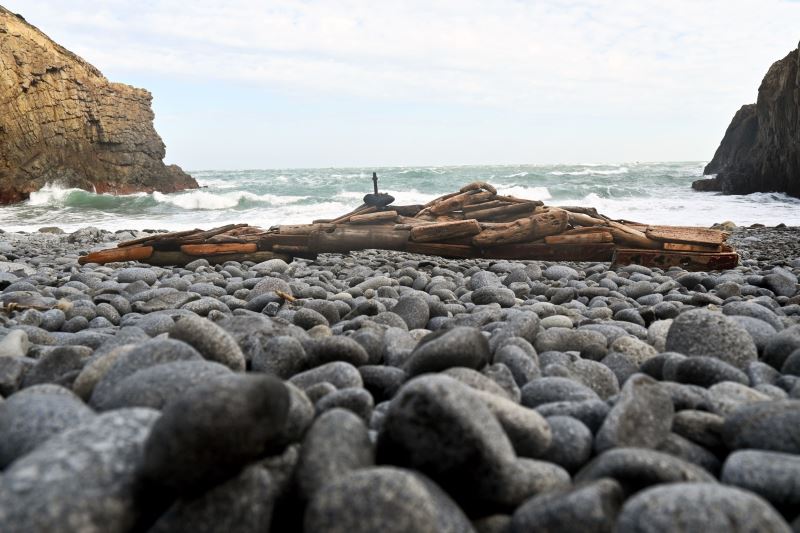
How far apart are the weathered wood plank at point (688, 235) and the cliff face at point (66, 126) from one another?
23.1 meters

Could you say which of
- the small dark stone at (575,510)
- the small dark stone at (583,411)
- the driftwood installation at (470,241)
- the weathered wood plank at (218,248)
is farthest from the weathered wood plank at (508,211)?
the small dark stone at (575,510)

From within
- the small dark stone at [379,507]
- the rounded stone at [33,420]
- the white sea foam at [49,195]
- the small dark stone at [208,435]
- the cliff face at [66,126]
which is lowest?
the white sea foam at [49,195]

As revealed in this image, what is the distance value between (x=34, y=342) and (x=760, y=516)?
2635mm

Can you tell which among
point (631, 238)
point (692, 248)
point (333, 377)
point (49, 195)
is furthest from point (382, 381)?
point (49, 195)

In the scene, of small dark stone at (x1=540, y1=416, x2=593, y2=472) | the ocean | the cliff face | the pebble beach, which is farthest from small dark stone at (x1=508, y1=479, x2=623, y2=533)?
the cliff face

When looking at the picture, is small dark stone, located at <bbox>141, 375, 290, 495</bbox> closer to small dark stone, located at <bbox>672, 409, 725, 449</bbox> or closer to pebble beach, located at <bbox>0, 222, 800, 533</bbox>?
pebble beach, located at <bbox>0, 222, 800, 533</bbox>

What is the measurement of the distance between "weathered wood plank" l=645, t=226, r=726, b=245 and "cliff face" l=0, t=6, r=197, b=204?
23073 millimetres

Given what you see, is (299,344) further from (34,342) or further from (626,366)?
(34,342)

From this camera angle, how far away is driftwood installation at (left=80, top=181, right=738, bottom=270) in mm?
5438

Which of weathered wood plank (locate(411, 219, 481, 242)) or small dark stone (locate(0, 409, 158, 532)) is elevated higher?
small dark stone (locate(0, 409, 158, 532))

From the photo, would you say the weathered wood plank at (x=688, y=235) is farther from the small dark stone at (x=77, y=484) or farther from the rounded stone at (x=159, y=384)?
the small dark stone at (x=77, y=484)

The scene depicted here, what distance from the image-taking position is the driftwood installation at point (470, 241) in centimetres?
544

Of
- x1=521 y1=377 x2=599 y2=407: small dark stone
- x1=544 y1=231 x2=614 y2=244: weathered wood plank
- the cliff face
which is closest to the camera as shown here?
x1=521 y1=377 x2=599 y2=407: small dark stone

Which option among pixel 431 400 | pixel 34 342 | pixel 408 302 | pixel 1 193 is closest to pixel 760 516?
pixel 431 400
